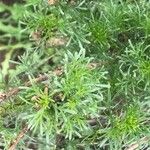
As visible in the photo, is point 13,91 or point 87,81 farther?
point 13,91

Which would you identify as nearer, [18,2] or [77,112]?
[77,112]

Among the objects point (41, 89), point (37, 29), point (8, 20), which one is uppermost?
point (37, 29)

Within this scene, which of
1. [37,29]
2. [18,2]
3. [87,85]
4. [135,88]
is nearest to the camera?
[87,85]

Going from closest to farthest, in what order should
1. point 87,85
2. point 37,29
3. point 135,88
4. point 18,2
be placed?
point 87,85
point 37,29
point 135,88
point 18,2

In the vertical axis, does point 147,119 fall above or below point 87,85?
below

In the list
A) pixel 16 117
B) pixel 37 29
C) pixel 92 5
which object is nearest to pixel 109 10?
pixel 92 5

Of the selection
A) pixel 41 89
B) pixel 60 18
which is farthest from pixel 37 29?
pixel 41 89

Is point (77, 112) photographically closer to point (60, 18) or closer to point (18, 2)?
point (60, 18)
